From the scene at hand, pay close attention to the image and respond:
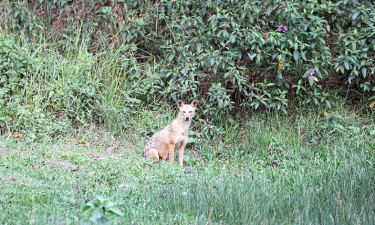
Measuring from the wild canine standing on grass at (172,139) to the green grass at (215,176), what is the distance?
0.26 m

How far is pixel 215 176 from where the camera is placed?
8.14m

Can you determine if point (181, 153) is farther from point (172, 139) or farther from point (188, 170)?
point (188, 170)

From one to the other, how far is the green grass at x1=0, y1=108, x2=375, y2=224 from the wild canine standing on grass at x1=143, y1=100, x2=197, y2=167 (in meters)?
0.26

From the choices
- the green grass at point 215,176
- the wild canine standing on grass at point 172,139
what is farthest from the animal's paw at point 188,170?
the wild canine standing on grass at point 172,139

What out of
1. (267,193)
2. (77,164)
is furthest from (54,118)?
(267,193)

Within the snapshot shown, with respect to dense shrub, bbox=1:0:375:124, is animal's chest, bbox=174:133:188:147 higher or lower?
lower

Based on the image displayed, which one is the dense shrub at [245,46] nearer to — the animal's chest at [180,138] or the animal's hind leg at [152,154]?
the animal's chest at [180,138]

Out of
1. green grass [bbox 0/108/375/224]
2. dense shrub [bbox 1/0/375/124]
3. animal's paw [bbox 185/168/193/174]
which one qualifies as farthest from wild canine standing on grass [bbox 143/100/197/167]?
dense shrub [bbox 1/0/375/124]

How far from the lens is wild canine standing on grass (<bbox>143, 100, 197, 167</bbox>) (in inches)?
364

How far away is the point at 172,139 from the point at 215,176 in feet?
4.71

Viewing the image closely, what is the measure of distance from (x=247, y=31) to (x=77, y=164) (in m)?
4.21

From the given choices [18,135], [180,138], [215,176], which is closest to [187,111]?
[180,138]

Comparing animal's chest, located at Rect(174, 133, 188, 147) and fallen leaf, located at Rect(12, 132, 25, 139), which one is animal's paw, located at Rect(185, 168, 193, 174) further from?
fallen leaf, located at Rect(12, 132, 25, 139)

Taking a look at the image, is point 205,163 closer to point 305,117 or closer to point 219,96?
point 219,96
